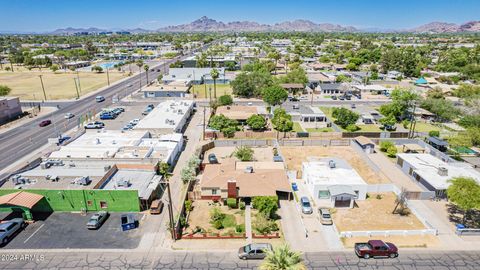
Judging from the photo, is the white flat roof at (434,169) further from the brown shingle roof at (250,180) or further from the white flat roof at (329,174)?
the brown shingle roof at (250,180)

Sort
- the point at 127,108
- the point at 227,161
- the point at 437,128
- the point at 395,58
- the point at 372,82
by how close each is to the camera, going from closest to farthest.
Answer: the point at 227,161 → the point at 437,128 → the point at 127,108 → the point at 372,82 → the point at 395,58

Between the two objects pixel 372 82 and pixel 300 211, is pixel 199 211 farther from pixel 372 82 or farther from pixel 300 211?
pixel 372 82

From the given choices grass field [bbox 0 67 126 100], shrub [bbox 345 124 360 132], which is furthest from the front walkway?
grass field [bbox 0 67 126 100]

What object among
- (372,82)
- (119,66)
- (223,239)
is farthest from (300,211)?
(119,66)

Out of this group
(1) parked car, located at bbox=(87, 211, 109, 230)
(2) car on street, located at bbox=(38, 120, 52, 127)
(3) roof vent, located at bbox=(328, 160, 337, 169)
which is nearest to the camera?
(1) parked car, located at bbox=(87, 211, 109, 230)

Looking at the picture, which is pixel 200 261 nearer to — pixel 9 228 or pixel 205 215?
pixel 205 215

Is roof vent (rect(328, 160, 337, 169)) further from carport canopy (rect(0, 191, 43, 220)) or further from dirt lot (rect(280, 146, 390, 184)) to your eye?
carport canopy (rect(0, 191, 43, 220))

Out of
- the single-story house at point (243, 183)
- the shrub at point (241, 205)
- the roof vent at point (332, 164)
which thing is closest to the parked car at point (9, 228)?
the single-story house at point (243, 183)
